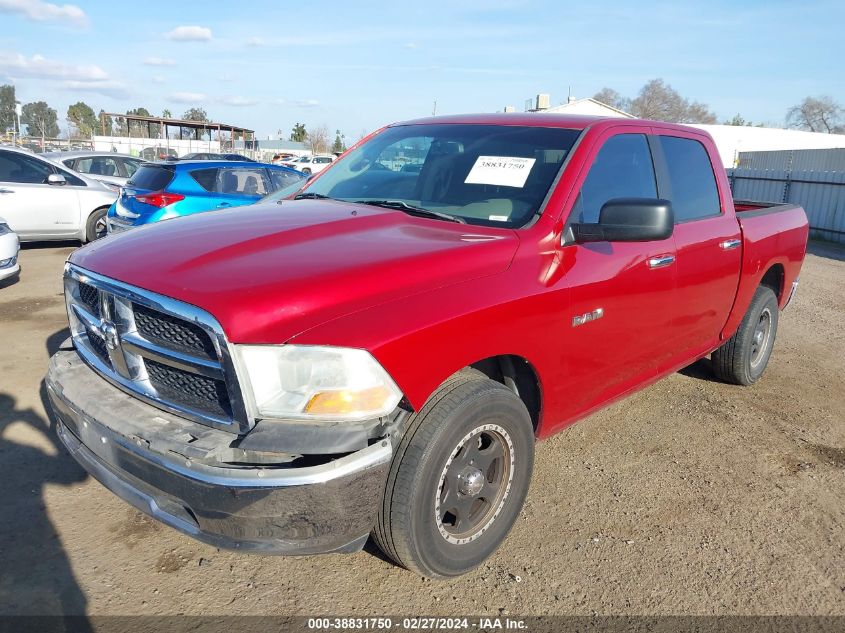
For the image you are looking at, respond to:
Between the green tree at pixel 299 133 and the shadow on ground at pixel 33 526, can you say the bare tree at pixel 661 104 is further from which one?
the shadow on ground at pixel 33 526

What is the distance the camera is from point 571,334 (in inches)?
119

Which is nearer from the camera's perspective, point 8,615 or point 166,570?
point 8,615

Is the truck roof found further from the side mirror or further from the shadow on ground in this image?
the shadow on ground

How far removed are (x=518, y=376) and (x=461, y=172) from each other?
1134 millimetres

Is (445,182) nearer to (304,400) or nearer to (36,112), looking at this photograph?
(304,400)

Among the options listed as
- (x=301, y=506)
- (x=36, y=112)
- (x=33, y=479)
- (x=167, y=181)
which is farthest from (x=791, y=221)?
(x=36, y=112)

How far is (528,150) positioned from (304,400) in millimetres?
1889

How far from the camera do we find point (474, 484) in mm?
2703

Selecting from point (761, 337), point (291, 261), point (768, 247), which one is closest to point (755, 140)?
point (761, 337)

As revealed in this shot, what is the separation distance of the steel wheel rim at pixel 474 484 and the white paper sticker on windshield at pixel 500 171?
48.6 inches


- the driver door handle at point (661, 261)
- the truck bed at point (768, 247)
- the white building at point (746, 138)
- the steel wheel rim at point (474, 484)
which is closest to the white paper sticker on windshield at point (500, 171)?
the driver door handle at point (661, 261)

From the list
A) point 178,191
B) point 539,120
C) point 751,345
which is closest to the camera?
point 539,120

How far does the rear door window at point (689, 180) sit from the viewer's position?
3967 mm

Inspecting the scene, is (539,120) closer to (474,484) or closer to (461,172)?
(461,172)
